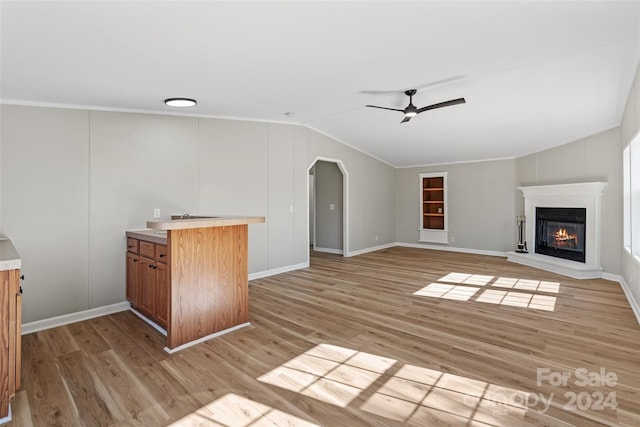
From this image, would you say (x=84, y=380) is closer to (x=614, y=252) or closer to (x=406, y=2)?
(x=406, y=2)

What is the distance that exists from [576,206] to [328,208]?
4.86 m

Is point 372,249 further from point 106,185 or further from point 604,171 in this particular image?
point 106,185

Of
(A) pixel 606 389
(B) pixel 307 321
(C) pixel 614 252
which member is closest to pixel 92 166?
(B) pixel 307 321

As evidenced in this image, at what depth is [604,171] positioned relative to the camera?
524 cm

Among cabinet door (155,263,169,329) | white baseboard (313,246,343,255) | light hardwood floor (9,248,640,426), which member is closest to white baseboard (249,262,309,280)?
light hardwood floor (9,248,640,426)

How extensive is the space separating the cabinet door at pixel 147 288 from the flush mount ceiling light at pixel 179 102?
176 centimetres

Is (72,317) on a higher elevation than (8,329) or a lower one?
lower

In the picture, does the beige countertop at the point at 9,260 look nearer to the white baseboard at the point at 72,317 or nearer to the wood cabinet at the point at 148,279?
the wood cabinet at the point at 148,279

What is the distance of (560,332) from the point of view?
3158 mm

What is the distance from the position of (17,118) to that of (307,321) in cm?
356

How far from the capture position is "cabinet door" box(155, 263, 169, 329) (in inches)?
116

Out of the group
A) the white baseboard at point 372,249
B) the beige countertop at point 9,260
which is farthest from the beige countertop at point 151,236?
the white baseboard at point 372,249

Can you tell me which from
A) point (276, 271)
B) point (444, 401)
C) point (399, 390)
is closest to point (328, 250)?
point (276, 271)

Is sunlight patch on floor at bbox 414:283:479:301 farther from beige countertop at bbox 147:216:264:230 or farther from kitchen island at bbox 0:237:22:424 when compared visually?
kitchen island at bbox 0:237:22:424
